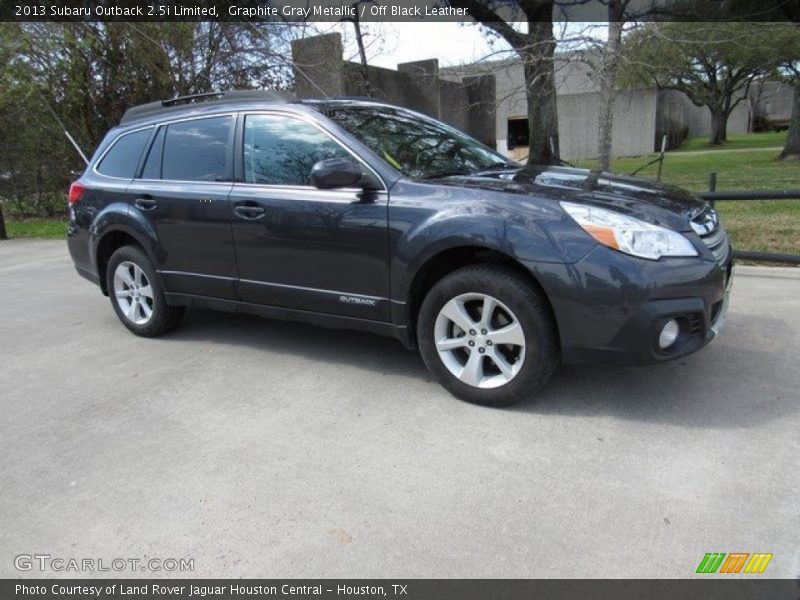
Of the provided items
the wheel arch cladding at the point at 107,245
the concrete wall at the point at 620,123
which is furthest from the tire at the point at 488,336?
the concrete wall at the point at 620,123

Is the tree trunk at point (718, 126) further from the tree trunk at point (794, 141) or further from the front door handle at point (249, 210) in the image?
the front door handle at point (249, 210)

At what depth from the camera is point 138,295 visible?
17.3 ft

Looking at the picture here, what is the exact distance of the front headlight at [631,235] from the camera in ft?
10.6

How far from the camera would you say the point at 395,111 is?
15.7ft

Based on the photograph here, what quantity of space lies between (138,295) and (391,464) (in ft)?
10.3

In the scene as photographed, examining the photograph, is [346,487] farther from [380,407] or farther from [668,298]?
[668,298]

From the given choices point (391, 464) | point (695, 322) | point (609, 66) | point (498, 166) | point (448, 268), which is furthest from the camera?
point (609, 66)

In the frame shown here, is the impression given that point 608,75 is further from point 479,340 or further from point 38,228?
point 38,228

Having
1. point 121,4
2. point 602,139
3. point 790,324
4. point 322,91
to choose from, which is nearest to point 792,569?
point 790,324

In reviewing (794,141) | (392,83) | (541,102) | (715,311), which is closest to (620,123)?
(794,141)

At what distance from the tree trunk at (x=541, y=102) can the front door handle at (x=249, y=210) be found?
6.47 m

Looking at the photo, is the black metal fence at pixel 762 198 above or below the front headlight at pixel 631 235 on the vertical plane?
below

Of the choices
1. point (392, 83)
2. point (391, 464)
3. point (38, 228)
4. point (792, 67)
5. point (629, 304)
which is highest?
point (792, 67)
